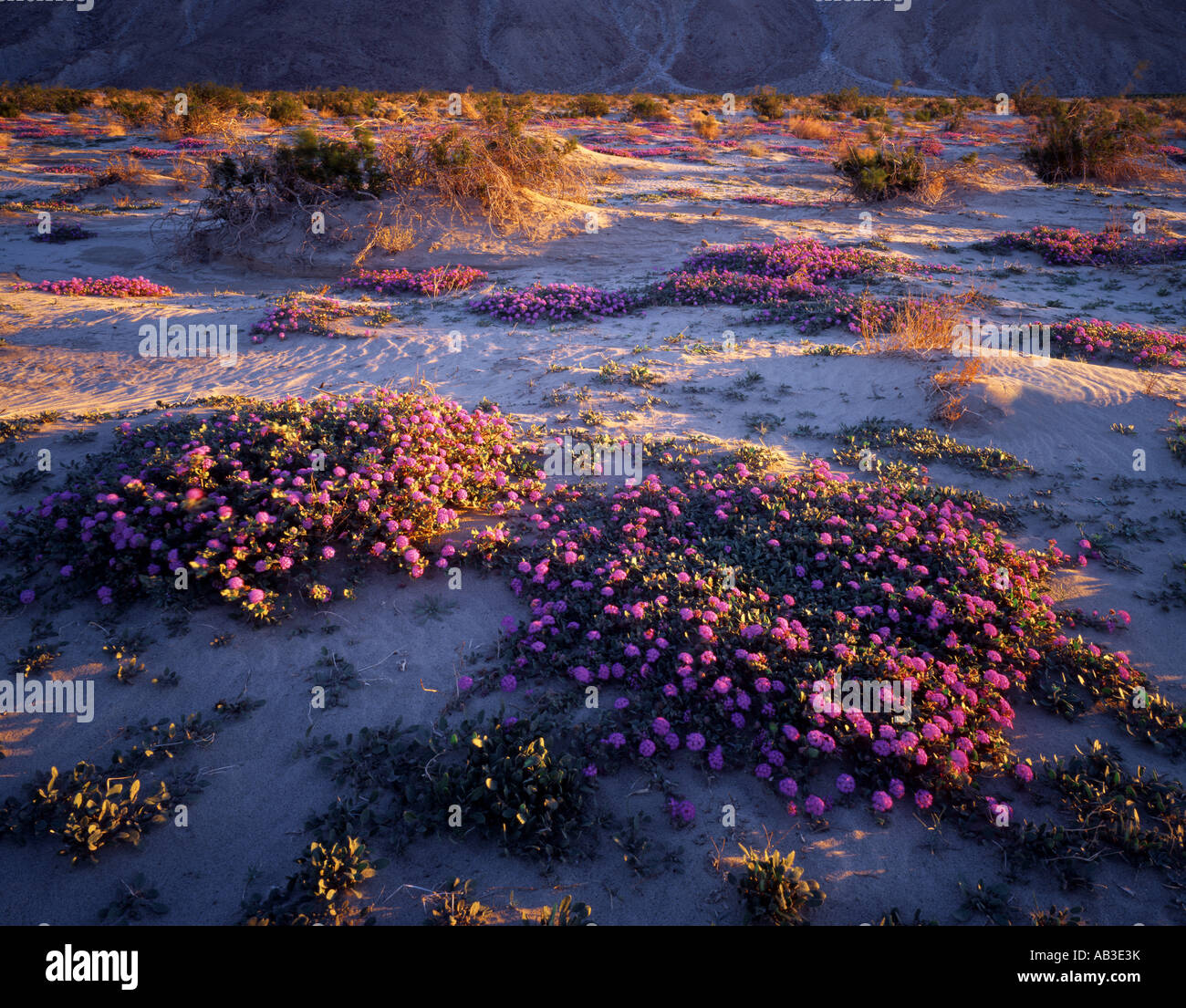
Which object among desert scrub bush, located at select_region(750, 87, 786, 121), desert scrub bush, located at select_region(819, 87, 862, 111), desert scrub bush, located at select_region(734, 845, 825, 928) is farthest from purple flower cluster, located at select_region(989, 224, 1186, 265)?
desert scrub bush, located at select_region(819, 87, 862, 111)

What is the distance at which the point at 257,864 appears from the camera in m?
2.79

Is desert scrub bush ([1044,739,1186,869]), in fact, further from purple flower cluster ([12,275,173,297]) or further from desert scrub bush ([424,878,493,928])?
purple flower cluster ([12,275,173,297])

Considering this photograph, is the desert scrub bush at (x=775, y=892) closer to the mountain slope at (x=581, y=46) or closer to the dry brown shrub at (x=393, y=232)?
the dry brown shrub at (x=393, y=232)

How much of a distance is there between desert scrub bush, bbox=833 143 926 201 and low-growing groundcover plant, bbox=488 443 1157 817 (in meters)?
13.8

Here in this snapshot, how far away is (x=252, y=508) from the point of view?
13.9 feet

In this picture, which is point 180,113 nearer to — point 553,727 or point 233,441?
point 233,441

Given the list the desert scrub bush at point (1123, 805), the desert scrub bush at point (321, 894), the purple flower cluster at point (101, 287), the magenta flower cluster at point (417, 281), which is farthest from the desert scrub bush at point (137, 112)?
the desert scrub bush at point (1123, 805)

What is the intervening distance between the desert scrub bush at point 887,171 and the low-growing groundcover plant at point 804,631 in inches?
542

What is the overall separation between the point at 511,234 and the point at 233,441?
993 cm

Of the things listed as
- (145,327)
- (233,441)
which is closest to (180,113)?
(145,327)

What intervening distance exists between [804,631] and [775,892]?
1497mm

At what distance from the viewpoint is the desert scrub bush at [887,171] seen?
51.5 feet

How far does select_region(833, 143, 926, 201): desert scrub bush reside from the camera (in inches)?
618

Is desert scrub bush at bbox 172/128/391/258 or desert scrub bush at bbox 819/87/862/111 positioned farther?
desert scrub bush at bbox 819/87/862/111
